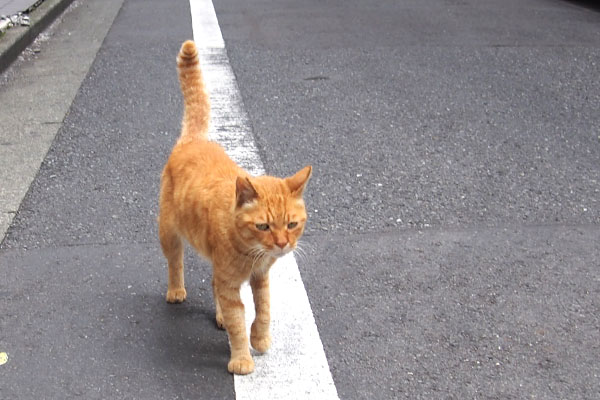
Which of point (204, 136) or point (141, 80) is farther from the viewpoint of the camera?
point (141, 80)

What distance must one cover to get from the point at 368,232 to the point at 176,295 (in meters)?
1.20

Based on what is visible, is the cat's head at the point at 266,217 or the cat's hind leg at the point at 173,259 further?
the cat's hind leg at the point at 173,259

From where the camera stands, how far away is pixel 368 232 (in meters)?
4.32

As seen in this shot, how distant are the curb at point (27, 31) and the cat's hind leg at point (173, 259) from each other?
5081mm

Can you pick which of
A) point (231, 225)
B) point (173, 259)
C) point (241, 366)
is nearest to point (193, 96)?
point (173, 259)

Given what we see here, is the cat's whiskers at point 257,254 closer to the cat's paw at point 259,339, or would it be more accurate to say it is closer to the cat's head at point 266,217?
the cat's head at point 266,217

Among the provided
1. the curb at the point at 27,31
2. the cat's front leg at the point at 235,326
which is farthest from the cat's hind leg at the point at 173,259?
the curb at the point at 27,31

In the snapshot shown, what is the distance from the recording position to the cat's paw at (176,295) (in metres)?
3.62

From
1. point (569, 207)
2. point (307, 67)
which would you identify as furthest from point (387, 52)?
point (569, 207)

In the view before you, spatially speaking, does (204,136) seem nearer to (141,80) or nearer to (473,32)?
(141,80)

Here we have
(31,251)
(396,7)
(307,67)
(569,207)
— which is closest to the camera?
(31,251)

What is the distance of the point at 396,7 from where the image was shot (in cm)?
1170

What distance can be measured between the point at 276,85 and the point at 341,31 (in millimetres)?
2873

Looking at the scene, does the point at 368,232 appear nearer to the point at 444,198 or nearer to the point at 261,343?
the point at 444,198
